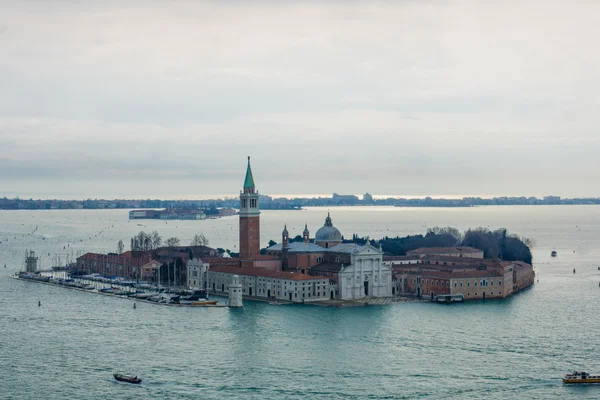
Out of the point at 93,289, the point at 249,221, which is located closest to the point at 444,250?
the point at 249,221

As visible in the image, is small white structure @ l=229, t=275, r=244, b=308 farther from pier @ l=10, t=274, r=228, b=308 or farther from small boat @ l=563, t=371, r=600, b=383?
small boat @ l=563, t=371, r=600, b=383

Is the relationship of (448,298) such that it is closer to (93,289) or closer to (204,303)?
(204,303)

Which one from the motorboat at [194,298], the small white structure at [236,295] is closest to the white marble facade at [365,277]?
the small white structure at [236,295]

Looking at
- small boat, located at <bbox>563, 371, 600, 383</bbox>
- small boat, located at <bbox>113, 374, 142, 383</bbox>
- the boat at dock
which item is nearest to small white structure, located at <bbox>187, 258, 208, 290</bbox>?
the boat at dock

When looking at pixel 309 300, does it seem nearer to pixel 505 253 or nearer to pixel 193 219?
pixel 505 253

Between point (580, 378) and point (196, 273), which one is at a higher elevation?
point (196, 273)

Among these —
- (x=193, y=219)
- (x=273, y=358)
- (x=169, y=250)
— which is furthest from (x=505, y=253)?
(x=193, y=219)
